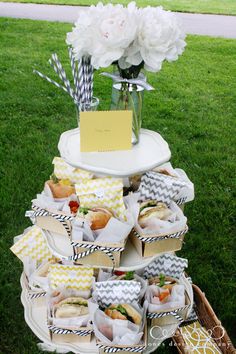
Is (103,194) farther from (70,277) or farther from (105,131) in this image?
(70,277)

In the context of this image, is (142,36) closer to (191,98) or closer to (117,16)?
(117,16)

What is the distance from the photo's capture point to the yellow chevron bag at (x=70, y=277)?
226cm

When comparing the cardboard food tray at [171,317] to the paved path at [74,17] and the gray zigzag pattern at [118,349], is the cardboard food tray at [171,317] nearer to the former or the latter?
the gray zigzag pattern at [118,349]

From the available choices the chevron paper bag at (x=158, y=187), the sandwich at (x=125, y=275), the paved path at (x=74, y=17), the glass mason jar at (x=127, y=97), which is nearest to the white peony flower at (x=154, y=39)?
the glass mason jar at (x=127, y=97)

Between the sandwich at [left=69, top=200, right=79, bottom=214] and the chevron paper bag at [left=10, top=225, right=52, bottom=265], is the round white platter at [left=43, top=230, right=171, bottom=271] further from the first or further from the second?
the chevron paper bag at [left=10, top=225, right=52, bottom=265]

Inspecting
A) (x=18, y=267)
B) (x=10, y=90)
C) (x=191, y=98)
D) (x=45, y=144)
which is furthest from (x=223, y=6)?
(x=18, y=267)

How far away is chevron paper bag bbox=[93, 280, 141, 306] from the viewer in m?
2.13

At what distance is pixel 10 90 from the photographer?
5.29 meters

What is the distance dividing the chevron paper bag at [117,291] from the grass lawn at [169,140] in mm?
387

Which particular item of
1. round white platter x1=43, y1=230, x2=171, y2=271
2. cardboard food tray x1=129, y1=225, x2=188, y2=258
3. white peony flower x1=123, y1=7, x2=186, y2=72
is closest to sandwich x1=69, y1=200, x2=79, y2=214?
round white platter x1=43, y1=230, x2=171, y2=271

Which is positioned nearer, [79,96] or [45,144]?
[79,96]

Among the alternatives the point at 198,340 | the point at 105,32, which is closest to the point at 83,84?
the point at 105,32

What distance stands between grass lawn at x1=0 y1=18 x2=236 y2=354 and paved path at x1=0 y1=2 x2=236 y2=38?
140cm

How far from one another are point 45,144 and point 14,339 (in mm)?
2081
